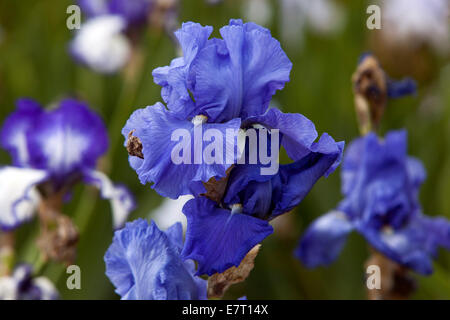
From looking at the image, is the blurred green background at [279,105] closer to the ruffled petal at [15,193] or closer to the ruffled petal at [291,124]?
the ruffled petal at [15,193]

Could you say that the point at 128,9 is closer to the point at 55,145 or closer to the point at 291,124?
the point at 55,145

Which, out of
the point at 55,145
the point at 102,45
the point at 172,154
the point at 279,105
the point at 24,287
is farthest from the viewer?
the point at 102,45

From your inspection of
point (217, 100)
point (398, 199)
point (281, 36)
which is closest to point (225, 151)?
point (217, 100)

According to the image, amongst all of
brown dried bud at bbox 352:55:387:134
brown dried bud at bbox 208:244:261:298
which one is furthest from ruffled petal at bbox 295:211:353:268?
brown dried bud at bbox 208:244:261:298

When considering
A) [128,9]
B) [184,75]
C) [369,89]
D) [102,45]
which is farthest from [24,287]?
[128,9]

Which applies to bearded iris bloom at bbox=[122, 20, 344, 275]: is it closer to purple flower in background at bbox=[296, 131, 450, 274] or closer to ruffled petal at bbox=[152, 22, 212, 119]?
ruffled petal at bbox=[152, 22, 212, 119]
